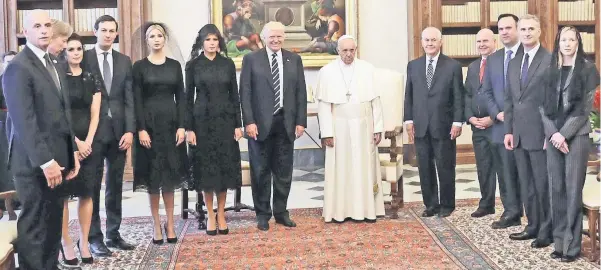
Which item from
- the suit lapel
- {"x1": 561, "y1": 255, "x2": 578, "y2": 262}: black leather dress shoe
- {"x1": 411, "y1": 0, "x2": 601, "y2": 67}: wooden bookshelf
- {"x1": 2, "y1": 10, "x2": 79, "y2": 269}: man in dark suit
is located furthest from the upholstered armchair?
the suit lapel

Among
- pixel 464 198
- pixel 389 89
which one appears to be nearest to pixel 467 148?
pixel 464 198

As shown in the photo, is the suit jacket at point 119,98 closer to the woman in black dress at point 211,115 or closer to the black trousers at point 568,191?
the woman in black dress at point 211,115

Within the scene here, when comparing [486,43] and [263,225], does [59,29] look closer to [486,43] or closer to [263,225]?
[263,225]

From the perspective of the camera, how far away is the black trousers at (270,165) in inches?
228

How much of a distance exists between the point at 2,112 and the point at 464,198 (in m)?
4.32

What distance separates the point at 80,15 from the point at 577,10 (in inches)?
240

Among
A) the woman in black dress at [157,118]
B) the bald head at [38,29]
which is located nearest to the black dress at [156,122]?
the woman in black dress at [157,118]

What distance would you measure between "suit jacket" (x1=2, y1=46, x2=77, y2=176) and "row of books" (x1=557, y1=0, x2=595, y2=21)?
22.8 ft

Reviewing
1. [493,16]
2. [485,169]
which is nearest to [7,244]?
[485,169]

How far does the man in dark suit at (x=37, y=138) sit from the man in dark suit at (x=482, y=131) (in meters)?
3.42

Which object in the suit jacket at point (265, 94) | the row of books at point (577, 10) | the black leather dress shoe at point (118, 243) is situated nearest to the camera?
the black leather dress shoe at point (118, 243)

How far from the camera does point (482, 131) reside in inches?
240

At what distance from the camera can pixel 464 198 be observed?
23.2 ft

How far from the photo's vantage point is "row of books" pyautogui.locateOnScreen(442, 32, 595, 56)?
30.0ft
